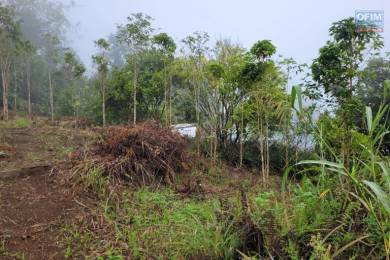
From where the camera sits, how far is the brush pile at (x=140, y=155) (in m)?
→ 3.89

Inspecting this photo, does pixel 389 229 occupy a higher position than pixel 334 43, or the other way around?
pixel 334 43

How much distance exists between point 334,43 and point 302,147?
2679 mm

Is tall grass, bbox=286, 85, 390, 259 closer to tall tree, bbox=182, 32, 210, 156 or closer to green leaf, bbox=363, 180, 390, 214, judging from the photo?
green leaf, bbox=363, 180, 390, 214

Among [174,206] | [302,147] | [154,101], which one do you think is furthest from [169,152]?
[154,101]

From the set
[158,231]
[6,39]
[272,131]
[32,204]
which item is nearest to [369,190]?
[158,231]

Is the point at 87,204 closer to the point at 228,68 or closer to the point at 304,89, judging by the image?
the point at 304,89

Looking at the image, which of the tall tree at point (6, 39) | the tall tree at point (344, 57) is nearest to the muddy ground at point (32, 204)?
the tall tree at point (344, 57)

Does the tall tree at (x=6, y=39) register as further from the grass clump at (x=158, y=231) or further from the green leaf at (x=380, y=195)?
the green leaf at (x=380, y=195)

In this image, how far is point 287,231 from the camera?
1.75 m

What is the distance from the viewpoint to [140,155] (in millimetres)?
4223

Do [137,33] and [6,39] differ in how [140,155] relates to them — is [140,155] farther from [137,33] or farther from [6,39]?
[6,39]

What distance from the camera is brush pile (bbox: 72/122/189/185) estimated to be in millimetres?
3891

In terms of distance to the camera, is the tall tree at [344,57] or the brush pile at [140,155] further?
the tall tree at [344,57]

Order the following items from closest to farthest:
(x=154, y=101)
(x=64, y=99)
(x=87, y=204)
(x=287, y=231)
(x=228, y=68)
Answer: (x=287, y=231)
(x=87, y=204)
(x=228, y=68)
(x=154, y=101)
(x=64, y=99)
